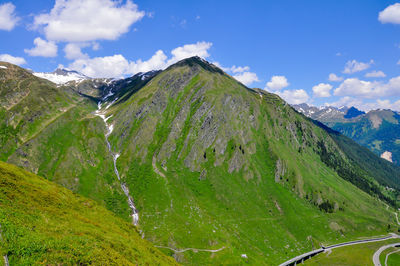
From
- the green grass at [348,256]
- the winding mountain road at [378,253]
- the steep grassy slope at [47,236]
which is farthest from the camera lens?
the winding mountain road at [378,253]

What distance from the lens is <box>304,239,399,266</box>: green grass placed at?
6117 inches

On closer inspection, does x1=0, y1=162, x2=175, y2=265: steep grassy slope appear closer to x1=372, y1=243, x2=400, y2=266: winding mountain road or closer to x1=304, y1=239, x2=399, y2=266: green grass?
x1=304, y1=239, x2=399, y2=266: green grass

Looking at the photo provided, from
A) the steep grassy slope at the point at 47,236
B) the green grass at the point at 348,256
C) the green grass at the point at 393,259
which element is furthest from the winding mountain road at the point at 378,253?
the steep grassy slope at the point at 47,236

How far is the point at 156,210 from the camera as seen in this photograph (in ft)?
561

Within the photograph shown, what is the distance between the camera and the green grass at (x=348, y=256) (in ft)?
510

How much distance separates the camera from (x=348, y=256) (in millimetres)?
164875

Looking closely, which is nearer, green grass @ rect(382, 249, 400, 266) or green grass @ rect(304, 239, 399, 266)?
green grass @ rect(304, 239, 399, 266)

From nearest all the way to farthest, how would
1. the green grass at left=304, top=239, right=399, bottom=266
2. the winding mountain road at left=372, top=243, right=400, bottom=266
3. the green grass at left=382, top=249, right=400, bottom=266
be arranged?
the green grass at left=304, top=239, right=399, bottom=266 → the winding mountain road at left=372, top=243, right=400, bottom=266 → the green grass at left=382, top=249, right=400, bottom=266

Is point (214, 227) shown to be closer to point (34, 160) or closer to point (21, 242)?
point (21, 242)

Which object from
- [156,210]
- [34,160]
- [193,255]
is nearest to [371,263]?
[193,255]

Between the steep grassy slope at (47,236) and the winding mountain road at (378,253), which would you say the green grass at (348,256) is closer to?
the winding mountain road at (378,253)

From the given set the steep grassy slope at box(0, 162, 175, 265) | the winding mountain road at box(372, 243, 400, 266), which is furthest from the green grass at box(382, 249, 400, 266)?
the steep grassy slope at box(0, 162, 175, 265)

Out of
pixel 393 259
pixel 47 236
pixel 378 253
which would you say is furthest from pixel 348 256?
pixel 47 236

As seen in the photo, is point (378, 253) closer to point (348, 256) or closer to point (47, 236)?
point (348, 256)
